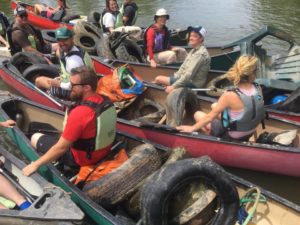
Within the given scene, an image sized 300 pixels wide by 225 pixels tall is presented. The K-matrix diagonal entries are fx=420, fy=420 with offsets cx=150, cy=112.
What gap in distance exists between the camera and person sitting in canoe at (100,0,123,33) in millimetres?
10961

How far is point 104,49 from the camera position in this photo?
30.3ft

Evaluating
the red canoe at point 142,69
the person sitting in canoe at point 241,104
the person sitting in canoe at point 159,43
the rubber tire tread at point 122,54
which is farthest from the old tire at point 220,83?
the rubber tire tread at point 122,54

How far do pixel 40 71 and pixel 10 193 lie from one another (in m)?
3.76

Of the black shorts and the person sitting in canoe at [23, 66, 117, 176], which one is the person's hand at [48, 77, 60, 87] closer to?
the black shorts

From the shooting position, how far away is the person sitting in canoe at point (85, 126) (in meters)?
4.26

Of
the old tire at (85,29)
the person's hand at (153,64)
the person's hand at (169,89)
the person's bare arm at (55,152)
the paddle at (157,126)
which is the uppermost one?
the old tire at (85,29)

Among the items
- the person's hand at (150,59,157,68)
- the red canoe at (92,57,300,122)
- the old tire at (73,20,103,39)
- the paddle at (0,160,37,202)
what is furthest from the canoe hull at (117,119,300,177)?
the old tire at (73,20,103,39)

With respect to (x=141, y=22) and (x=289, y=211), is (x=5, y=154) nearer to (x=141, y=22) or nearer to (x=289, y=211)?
(x=289, y=211)

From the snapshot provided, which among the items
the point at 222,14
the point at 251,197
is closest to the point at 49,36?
the point at 251,197

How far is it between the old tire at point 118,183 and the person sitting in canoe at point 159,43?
14.2 feet

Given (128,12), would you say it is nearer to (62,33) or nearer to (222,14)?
(62,33)

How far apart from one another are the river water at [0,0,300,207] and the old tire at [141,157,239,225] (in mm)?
10834

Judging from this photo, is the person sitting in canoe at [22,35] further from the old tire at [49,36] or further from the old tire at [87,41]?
the old tire at [49,36]

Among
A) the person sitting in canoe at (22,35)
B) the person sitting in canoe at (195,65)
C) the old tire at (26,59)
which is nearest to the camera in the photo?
the person sitting in canoe at (195,65)
